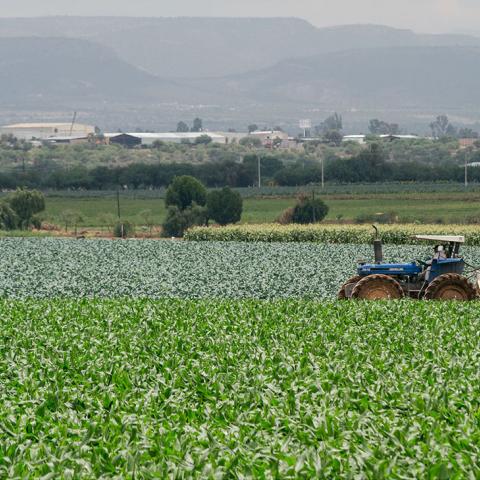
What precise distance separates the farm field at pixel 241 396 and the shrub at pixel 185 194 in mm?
68297

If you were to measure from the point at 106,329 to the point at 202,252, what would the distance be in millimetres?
32117

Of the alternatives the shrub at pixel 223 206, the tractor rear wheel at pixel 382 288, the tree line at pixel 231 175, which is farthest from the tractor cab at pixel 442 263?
the tree line at pixel 231 175

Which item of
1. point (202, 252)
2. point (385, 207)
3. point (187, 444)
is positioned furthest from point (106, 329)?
point (385, 207)

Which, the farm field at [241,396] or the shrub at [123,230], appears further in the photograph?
the shrub at [123,230]

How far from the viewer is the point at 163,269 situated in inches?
1877

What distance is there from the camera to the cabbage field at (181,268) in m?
40.4

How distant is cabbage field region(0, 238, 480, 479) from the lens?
12984 millimetres

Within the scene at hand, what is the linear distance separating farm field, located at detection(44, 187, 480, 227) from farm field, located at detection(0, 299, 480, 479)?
65.6 metres

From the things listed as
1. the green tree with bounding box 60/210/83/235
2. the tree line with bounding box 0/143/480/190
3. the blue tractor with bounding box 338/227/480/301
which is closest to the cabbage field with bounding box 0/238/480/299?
the blue tractor with bounding box 338/227/480/301

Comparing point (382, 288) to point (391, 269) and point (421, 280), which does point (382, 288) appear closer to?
point (391, 269)

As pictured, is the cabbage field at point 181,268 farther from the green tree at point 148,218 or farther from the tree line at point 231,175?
the tree line at point 231,175

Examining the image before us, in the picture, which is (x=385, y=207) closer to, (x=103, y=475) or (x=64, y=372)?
(x=64, y=372)

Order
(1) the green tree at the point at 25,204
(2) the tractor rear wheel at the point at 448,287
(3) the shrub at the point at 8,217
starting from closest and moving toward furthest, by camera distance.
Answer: (2) the tractor rear wheel at the point at 448,287 < (3) the shrub at the point at 8,217 < (1) the green tree at the point at 25,204

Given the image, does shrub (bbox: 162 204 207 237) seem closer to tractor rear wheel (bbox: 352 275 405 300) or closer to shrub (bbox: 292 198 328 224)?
shrub (bbox: 292 198 328 224)
